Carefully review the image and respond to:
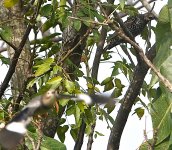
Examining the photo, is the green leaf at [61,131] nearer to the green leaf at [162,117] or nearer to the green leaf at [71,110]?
the green leaf at [71,110]

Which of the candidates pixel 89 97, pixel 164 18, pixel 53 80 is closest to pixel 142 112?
pixel 53 80

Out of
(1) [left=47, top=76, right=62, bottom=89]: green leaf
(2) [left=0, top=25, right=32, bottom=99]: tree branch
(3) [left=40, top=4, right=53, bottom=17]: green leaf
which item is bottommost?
(1) [left=47, top=76, right=62, bottom=89]: green leaf

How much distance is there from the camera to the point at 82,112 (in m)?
1.50

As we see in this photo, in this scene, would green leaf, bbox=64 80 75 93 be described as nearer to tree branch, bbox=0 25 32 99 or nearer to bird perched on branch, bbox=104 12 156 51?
tree branch, bbox=0 25 32 99

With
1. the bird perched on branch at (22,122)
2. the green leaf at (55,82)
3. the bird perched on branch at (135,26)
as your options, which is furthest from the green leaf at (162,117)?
the bird perched on branch at (135,26)

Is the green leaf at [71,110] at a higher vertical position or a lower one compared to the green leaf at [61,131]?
lower

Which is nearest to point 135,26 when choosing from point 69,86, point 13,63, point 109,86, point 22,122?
point 109,86

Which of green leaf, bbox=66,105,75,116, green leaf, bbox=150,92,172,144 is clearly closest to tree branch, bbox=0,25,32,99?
green leaf, bbox=66,105,75,116

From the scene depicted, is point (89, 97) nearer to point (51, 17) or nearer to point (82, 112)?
point (82, 112)

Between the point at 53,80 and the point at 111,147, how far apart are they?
464 mm

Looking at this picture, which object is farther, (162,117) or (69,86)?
(69,86)

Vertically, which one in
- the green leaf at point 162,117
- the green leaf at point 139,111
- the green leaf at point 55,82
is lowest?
the green leaf at point 162,117

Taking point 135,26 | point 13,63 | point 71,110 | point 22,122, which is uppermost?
point 135,26

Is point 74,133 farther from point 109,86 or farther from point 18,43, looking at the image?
point 18,43
